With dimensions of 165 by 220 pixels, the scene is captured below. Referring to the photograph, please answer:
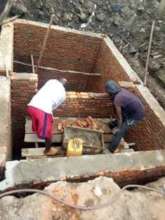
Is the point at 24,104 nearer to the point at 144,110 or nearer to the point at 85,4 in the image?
the point at 144,110

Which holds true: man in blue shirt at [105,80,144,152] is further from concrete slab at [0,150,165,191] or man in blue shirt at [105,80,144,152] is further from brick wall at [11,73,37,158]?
brick wall at [11,73,37,158]

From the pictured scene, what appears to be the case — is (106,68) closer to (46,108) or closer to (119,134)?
(119,134)

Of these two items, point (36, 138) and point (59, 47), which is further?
point (59, 47)

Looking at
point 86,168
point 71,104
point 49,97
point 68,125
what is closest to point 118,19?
point 71,104

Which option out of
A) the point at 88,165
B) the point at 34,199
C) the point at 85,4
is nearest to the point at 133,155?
the point at 88,165

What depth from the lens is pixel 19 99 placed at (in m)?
7.17

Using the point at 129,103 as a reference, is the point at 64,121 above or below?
below

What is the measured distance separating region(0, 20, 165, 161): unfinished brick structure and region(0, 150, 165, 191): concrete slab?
1.28 m

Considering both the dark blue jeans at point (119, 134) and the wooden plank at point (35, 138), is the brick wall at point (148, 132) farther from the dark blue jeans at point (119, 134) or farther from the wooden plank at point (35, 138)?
the wooden plank at point (35, 138)

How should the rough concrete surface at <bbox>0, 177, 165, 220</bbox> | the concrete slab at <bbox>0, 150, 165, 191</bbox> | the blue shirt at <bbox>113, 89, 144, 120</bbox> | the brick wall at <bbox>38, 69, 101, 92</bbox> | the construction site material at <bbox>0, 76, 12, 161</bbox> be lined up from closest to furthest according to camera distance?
1. the rough concrete surface at <bbox>0, 177, 165, 220</bbox>
2. the concrete slab at <bbox>0, 150, 165, 191</bbox>
3. the construction site material at <bbox>0, 76, 12, 161</bbox>
4. the blue shirt at <bbox>113, 89, 144, 120</bbox>
5. the brick wall at <bbox>38, 69, 101, 92</bbox>

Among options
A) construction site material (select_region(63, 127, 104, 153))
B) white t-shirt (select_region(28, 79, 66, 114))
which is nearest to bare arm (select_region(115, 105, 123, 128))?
construction site material (select_region(63, 127, 104, 153))

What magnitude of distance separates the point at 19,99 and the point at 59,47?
2.88m

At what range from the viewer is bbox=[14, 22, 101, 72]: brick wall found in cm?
909

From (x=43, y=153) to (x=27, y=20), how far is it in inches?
169
